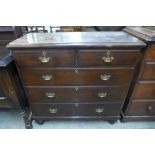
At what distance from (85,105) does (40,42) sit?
0.70 meters

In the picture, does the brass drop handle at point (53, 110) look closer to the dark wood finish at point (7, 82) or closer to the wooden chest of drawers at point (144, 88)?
the dark wood finish at point (7, 82)

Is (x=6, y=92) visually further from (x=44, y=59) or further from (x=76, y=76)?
(x=76, y=76)

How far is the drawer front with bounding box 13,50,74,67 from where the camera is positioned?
3.50 ft

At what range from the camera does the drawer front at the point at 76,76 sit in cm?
118

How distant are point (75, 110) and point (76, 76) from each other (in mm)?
396

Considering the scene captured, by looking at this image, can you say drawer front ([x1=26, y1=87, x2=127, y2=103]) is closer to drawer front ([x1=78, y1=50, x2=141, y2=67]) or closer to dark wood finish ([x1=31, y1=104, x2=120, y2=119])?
dark wood finish ([x1=31, y1=104, x2=120, y2=119])

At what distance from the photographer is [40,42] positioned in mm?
1071

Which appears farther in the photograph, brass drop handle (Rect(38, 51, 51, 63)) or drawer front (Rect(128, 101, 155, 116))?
drawer front (Rect(128, 101, 155, 116))

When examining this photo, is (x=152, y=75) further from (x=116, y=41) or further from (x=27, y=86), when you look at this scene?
(x=27, y=86)

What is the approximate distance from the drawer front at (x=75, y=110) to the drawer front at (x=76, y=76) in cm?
26

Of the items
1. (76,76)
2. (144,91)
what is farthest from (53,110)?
(144,91)

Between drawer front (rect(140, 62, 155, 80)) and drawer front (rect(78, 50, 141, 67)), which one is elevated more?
drawer front (rect(78, 50, 141, 67))

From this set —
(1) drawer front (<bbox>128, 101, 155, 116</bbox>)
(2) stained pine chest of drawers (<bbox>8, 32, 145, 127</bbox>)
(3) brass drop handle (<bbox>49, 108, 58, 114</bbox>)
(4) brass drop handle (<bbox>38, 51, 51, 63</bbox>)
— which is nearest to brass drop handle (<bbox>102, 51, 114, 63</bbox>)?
(2) stained pine chest of drawers (<bbox>8, 32, 145, 127</bbox>)

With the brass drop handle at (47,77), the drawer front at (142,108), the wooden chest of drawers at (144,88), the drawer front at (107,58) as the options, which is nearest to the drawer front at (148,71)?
the wooden chest of drawers at (144,88)
